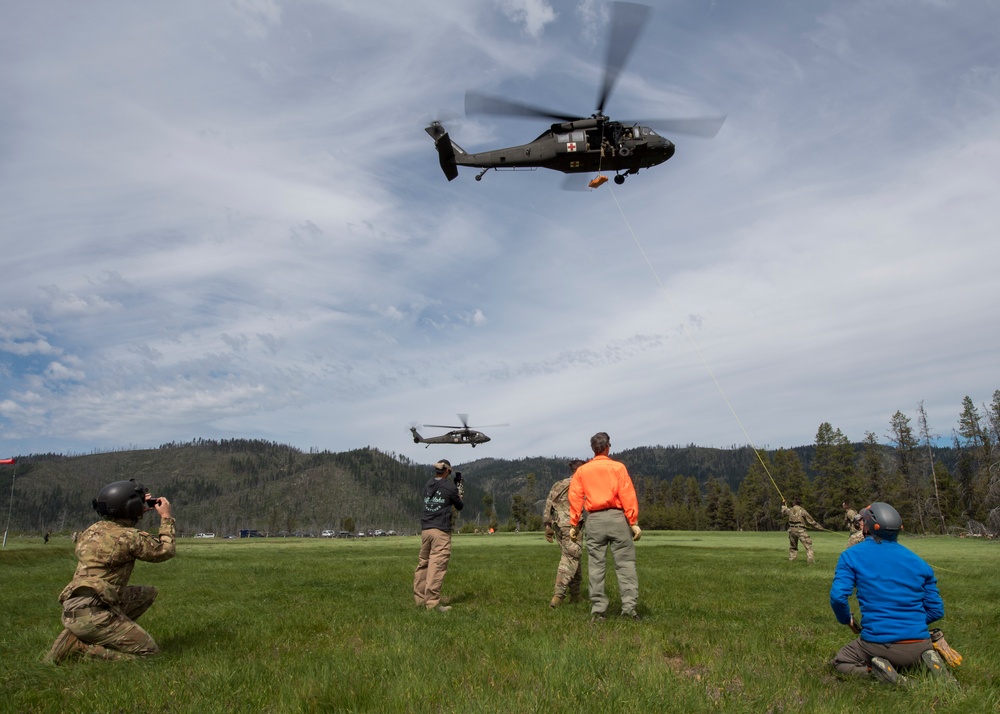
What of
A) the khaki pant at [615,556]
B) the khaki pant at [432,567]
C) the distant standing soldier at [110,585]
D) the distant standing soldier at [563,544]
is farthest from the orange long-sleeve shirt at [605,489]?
the distant standing soldier at [110,585]

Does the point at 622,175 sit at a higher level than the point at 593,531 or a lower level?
higher

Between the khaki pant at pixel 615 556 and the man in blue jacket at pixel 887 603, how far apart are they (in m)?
3.72

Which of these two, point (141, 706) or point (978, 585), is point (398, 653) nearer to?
point (141, 706)

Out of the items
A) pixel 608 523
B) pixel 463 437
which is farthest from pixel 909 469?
pixel 608 523

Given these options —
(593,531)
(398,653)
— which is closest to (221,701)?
(398,653)

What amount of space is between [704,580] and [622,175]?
40.9 feet

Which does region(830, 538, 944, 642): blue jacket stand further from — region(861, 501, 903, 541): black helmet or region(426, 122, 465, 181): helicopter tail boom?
region(426, 122, 465, 181): helicopter tail boom

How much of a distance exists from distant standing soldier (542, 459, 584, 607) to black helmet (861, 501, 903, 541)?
5606 millimetres

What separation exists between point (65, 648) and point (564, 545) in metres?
7.82

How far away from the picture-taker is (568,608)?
1058 centimetres

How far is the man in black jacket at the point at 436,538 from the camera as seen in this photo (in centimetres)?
1092

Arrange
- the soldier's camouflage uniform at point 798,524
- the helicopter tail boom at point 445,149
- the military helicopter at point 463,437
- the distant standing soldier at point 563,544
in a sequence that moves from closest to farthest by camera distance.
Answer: the distant standing soldier at point 563,544, the helicopter tail boom at point 445,149, the soldier's camouflage uniform at point 798,524, the military helicopter at point 463,437

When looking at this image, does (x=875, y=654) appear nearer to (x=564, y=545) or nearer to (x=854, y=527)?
(x=564, y=545)

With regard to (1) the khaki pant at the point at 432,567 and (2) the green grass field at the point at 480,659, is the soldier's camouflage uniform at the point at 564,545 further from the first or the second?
(1) the khaki pant at the point at 432,567
